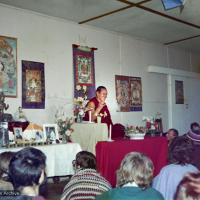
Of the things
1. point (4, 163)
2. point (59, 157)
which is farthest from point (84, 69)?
point (4, 163)

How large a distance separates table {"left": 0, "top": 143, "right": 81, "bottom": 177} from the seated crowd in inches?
59.5

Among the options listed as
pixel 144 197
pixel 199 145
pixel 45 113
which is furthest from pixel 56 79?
pixel 144 197

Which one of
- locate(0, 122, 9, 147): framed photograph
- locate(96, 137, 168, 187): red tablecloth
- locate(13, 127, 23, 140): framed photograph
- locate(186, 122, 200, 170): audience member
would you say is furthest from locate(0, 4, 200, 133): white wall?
locate(186, 122, 200, 170): audience member

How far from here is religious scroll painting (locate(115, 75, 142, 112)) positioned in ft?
24.6

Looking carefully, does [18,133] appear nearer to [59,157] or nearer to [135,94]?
[59,157]

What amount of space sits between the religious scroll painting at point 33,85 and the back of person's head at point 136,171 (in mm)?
3715

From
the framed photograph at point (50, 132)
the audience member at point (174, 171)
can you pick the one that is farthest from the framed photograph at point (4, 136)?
the audience member at point (174, 171)

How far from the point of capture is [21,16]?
5.93 meters

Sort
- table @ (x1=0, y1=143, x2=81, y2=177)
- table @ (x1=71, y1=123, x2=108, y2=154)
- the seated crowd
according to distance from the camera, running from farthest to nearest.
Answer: table @ (x1=71, y1=123, x2=108, y2=154), table @ (x1=0, y1=143, x2=81, y2=177), the seated crowd

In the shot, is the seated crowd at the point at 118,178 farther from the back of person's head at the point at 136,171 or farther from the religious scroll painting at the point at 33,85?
the religious scroll painting at the point at 33,85

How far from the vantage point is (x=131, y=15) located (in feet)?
20.6

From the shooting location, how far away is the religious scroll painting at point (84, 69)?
6680 millimetres

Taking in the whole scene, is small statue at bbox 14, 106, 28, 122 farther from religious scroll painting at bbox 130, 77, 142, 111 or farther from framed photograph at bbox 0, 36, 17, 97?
religious scroll painting at bbox 130, 77, 142, 111

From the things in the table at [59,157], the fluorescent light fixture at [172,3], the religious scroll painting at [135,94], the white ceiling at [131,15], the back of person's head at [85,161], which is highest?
the white ceiling at [131,15]
